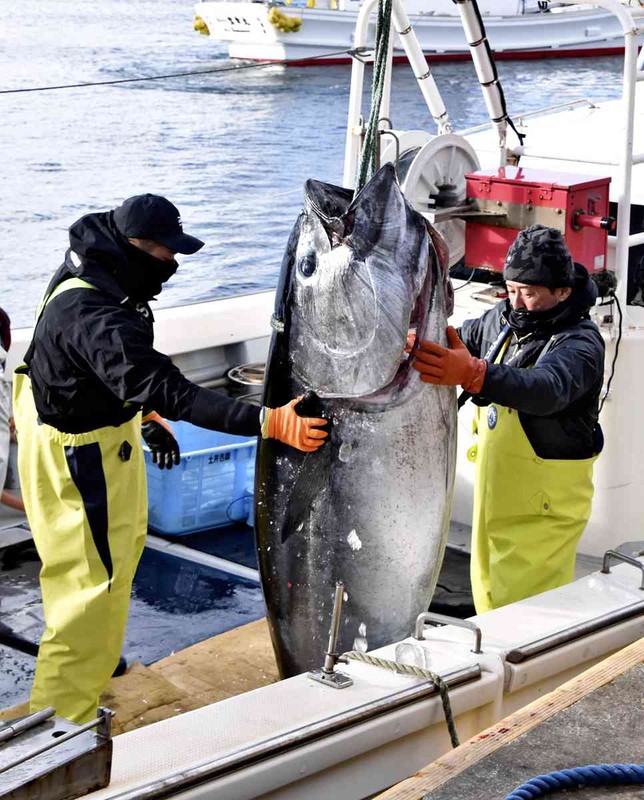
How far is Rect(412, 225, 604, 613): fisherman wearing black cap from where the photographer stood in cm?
374

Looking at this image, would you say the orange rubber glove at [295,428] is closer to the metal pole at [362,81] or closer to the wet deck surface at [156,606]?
the wet deck surface at [156,606]

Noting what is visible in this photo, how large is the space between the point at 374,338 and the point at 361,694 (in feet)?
2.98

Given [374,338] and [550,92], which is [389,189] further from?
[550,92]

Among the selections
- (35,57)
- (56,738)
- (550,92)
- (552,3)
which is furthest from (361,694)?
(35,57)

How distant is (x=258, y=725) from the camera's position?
2.71 m

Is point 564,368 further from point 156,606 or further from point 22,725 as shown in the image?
point 156,606

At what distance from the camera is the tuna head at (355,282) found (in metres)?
3.10

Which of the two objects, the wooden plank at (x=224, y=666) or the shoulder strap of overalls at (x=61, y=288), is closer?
the shoulder strap of overalls at (x=61, y=288)

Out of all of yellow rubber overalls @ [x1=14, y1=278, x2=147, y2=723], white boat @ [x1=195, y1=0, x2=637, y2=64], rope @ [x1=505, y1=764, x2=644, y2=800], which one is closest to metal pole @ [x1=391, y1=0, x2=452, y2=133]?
yellow rubber overalls @ [x1=14, y1=278, x2=147, y2=723]

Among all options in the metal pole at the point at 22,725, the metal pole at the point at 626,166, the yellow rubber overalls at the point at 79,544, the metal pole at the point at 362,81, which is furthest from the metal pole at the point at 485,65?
the metal pole at the point at 22,725

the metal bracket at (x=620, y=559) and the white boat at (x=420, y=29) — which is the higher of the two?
the white boat at (x=420, y=29)

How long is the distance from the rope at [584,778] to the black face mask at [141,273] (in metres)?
2.05

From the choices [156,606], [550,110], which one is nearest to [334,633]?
[156,606]

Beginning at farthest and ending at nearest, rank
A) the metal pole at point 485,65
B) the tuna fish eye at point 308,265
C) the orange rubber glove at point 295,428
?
the metal pole at point 485,65 < the orange rubber glove at point 295,428 < the tuna fish eye at point 308,265
